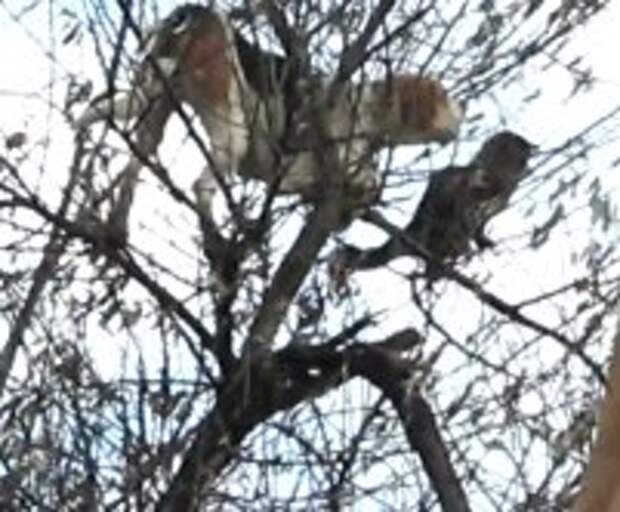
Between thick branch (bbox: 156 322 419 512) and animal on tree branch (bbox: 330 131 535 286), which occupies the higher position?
animal on tree branch (bbox: 330 131 535 286)

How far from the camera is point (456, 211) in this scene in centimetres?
365

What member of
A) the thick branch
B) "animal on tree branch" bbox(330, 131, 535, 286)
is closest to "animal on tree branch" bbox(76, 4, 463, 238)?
"animal on tree branch" bbox(330, 131, 535, 286)

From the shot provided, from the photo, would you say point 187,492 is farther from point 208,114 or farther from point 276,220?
point 208,114

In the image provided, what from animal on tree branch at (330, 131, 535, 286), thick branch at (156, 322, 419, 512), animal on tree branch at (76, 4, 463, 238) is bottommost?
thick branch at (156, 322, 419, 512)

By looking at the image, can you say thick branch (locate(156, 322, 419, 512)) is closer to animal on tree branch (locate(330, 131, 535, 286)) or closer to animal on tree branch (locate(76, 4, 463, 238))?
animal on tree branch (locate(330, 131, 535, 286))

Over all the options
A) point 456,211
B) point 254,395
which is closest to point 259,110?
point 456,211

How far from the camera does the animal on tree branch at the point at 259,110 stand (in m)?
3.61

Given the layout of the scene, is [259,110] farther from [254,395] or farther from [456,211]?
[254,395]

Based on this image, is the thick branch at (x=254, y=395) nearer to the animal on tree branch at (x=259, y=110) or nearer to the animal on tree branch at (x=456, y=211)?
the animal on tree branch at (x=456, y=211)

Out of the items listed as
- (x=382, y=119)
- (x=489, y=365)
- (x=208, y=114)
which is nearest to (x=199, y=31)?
(x=208, y=114)

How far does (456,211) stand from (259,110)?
515 mm

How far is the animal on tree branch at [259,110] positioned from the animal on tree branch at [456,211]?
112mm

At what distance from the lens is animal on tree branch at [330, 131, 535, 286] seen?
3.61m

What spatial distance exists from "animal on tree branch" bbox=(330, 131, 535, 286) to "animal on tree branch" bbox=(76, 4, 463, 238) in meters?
0.11
